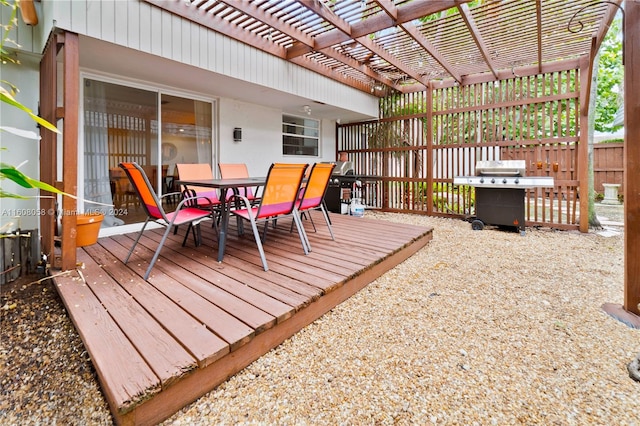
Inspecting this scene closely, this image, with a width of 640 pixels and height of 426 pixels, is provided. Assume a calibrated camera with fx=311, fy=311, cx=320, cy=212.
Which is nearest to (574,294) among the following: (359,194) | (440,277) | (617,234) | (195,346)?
(440,277)

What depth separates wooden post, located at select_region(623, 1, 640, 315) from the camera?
205cm

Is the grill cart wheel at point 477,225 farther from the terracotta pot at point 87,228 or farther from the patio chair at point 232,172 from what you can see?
the terracotta pot at point 87,228

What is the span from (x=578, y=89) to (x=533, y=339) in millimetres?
5145

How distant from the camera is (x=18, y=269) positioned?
286cm

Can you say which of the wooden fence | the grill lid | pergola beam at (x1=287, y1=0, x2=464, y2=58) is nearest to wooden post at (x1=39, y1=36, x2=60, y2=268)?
pergola beam at (x1=287, y1=0, x2=464, y2=58)

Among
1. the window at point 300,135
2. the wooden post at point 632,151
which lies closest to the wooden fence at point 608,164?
the window at point 300,135

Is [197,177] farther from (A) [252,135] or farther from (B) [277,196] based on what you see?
(A) [252,135]

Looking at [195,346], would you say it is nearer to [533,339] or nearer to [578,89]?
[533,339]

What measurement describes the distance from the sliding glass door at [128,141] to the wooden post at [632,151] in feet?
16.4

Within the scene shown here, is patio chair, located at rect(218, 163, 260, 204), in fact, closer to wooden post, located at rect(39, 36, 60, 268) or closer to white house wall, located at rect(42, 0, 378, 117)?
white house wall, located at rect(42, 0, 378, 117)

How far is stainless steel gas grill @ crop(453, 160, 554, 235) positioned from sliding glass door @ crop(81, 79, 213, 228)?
183 inches

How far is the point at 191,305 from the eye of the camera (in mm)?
1913

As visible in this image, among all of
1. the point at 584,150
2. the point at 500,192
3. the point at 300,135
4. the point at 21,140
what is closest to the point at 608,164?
the point at 584,150

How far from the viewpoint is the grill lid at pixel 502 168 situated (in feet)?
15.9
